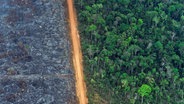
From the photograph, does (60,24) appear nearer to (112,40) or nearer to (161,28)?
(112,40)

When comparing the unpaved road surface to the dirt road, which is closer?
the unpaved road surface

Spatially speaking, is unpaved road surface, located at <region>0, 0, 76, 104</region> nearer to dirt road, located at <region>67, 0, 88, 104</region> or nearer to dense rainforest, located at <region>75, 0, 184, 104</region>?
dirt road, located at <region>67, 0, 88, 104</region>

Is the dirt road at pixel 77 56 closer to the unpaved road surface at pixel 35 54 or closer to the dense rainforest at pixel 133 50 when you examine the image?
the unpaved road surface at pixel 35 54

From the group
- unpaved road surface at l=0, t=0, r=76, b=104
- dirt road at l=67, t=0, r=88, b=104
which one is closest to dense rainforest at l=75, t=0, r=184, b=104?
dirt road at l=67, t=0, r=88, b=104

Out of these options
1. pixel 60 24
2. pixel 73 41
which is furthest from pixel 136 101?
pixel 60 24

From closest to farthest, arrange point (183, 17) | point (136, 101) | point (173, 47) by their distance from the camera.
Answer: point (136, 101) < point (173, 47) < point (183, 17)

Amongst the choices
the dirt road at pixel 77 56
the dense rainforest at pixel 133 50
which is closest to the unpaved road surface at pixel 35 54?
the dirt road at pixel 77 56
